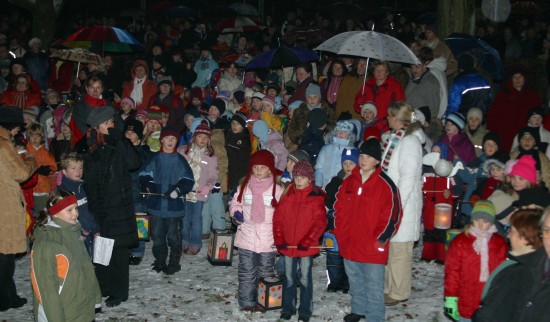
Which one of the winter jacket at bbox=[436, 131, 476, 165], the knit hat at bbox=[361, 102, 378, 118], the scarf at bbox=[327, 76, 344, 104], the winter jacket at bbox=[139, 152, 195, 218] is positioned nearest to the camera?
the winter jacket at bbox=[139, 152, 195, 218]

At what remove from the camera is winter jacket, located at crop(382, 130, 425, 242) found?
787 cm

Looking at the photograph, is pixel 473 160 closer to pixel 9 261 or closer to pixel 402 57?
pixel 402 57

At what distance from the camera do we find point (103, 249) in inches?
308

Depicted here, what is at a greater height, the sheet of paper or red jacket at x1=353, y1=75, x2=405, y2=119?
red jacket at x1=353, y1=75, x2=405, y2=119

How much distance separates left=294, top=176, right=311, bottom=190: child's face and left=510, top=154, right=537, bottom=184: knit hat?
227 centimetres

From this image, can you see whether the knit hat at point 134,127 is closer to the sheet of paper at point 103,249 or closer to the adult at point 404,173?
the sheet of paper at point 103,249

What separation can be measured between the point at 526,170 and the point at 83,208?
16.6 ft

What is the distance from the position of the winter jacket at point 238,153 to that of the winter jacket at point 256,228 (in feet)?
8.37

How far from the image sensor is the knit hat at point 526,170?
759 centimetres

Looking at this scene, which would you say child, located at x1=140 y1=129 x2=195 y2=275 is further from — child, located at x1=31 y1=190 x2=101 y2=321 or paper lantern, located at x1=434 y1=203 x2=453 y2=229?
paper lantern, located at x1=434 y1=203 x2=453 y2=229

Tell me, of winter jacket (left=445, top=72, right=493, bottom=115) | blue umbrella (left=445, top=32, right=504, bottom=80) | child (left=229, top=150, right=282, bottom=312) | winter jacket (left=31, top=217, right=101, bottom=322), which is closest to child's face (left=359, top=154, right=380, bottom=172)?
child (left=229, top=150, right=282, bottom=312)

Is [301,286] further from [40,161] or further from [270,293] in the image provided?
[40,161]

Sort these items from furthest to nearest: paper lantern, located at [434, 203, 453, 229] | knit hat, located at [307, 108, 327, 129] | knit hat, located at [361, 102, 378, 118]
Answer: knit hat, located at [307, 108, 327, 129] → knit hat, located at [361, 102, 378, 118] → paper lantern, located at [434, 203, 453, 229]

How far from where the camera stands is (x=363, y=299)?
7.70 m
